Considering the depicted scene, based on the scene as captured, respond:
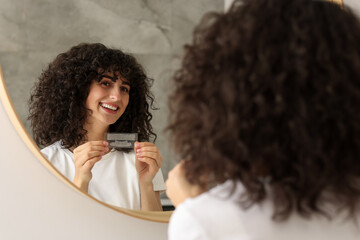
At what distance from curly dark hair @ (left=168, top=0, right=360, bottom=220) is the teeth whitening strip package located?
0.43 metres

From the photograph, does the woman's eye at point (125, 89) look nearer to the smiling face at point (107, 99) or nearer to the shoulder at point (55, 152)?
the smiling face at point (107, 99)

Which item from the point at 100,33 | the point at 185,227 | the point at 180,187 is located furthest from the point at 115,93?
the point at 185,227

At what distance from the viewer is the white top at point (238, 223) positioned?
16.8 inches

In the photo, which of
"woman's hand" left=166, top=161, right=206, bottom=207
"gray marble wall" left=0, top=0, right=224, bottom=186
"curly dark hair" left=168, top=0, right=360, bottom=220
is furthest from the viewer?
"gray marble wall" left=0, top=0, right=224, bottom=186

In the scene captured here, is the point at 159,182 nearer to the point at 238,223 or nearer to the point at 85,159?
the point at 85,159

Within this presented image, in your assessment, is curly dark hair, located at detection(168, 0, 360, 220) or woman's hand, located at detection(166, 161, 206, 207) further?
woman's hand, located at detection(166, 161, 206, 207)

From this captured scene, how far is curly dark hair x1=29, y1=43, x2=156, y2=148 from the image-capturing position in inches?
32.6

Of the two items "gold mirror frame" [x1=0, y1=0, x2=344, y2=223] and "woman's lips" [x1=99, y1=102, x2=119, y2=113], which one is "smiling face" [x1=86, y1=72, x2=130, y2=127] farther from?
"gold mirror frame" [x1=0, y1=0, x2=344, y2=223]

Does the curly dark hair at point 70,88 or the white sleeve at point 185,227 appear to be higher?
the curly dark hair at point 70,88

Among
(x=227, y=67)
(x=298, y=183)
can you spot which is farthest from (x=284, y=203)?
(x=227, y=67)

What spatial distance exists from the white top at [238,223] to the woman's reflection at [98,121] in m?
0.43

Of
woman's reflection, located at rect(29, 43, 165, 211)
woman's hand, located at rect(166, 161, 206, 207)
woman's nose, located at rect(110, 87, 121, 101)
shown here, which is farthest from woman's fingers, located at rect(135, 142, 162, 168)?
woman's hand, located at rect(166, 161, 206, 207)

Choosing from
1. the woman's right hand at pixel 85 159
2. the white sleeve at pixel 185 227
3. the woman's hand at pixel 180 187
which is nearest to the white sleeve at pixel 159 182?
the woman's right hand at pixel 85 159

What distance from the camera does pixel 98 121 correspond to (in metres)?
0.85
